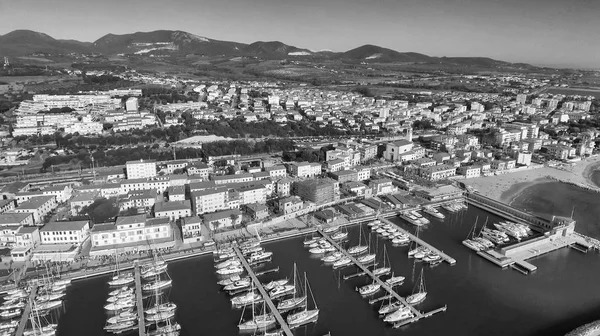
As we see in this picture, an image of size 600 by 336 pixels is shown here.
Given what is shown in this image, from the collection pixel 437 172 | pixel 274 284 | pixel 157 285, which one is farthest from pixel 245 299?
pixel 437 172

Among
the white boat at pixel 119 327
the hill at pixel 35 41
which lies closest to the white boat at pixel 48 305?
the white boat at pixel 119 327

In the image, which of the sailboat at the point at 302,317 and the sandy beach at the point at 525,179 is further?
the sandy beach at the point at 525,179

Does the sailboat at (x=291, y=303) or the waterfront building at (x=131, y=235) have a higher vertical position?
the waterfront building at (x=131, y=235)

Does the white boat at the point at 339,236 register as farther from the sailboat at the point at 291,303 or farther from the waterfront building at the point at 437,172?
the waterfront building at the point at 437,172

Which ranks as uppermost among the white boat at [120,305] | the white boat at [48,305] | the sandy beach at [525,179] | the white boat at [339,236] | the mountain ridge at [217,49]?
the mountain ridge at [217,49]

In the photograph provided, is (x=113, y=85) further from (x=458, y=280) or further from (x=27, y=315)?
(x=458, y=280)

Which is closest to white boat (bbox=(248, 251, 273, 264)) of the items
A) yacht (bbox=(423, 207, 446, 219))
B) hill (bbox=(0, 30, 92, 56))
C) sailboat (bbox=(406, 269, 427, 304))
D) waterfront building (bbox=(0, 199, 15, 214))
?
sailboat (bbox=(406, 269, 427, 304))
